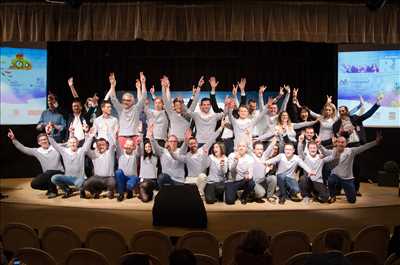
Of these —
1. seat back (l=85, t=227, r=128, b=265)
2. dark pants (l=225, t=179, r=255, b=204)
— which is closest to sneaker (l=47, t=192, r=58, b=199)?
dark pants (l=225, t=179, r=255, b=204)

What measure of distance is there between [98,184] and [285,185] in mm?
3102

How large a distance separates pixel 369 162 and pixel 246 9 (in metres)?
4.66

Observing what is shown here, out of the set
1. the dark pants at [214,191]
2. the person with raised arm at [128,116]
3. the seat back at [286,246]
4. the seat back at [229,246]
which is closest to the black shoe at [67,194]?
the person with raised arm at [128,116]

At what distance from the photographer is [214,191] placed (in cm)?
960

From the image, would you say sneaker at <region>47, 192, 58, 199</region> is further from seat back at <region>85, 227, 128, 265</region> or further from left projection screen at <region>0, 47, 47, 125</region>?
seat back at <region>85, 227, 128, 265</region>

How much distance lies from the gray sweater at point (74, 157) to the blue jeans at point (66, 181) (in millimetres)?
97

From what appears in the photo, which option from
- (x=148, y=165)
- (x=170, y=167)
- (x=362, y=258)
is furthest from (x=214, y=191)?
(x=362, y=258)

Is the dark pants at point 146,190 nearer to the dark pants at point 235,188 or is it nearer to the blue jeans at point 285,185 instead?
the dark pants at point 235,188

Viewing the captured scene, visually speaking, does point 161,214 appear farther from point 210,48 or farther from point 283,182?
point 210,48

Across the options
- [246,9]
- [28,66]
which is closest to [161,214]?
[246,9]

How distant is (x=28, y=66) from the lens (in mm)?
12703

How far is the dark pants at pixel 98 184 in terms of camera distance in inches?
385

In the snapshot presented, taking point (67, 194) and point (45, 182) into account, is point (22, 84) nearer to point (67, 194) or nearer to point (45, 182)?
point (45, 182)

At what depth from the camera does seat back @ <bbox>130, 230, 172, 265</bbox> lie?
5.64 metres
